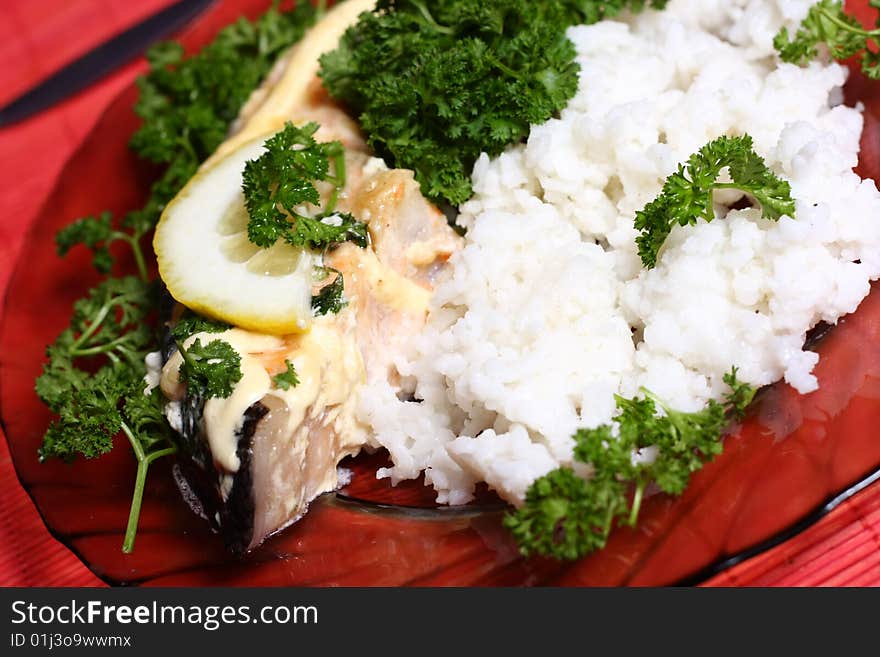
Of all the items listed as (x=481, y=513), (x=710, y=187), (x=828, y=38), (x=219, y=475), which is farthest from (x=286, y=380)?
(x=828, y=38)

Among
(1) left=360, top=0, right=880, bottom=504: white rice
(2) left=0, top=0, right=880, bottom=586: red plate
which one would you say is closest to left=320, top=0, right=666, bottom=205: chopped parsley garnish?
(1) left=360, top=0, right=880, bottom=504: white rice

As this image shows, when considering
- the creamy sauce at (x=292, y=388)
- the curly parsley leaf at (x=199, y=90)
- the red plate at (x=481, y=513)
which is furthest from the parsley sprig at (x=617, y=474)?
the curly parsley leaf at (x=199, y=90)

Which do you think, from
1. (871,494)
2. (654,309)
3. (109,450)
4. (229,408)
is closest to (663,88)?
(654,309)

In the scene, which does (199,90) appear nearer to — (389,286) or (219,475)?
(389,286)

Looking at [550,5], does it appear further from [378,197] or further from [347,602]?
[347,602]

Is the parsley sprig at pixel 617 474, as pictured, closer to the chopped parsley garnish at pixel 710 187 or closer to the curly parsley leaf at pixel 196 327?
the chopped parsley garnish at pixel 710 187

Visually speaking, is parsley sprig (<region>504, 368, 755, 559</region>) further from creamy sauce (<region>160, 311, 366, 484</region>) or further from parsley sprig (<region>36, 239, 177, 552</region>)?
parsley sprig (<region>36, 239, 177, 552</region>)
